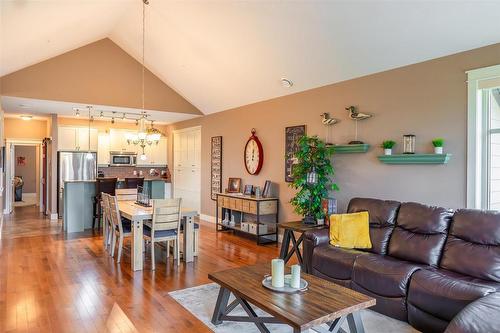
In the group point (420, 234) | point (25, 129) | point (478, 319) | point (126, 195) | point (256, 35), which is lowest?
point (478, 319)

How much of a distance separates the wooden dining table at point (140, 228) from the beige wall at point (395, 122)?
1.85m

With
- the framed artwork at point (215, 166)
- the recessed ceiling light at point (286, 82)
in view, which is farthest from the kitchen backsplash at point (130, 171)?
the recessed ceiling light at point (286, 82)

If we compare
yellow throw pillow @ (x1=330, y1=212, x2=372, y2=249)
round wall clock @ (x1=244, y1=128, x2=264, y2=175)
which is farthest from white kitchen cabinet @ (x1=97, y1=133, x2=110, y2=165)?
yellow throw pillow @ (x1=330, y1=212, x2=372, y2=249)

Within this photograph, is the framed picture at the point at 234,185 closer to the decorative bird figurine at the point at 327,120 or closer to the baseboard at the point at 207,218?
the baseboard at the point at 207,218

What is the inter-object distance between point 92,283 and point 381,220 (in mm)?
3371

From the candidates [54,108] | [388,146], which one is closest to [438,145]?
[388,146]

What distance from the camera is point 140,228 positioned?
172 inches

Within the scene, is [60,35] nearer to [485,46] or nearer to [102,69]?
[102,69]

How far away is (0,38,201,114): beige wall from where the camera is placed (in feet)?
20.3

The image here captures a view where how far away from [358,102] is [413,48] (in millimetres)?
1016

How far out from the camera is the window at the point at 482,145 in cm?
350

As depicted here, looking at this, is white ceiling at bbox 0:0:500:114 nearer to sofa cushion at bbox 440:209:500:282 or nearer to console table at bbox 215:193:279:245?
sofa cushion at bbox 440:209:500:282

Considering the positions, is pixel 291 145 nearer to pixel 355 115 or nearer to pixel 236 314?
pixel 355 115

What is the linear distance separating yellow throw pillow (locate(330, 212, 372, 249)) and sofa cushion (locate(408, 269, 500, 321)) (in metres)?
0.91
